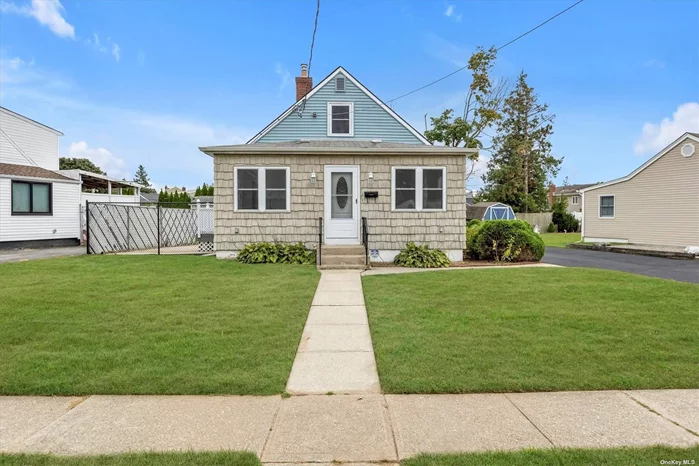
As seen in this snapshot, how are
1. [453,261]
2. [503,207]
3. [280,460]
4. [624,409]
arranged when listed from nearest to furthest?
[280,460]
[624,409]
[453,261]
[503,207]

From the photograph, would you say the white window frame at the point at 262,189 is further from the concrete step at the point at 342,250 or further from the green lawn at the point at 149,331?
the green lawn at the point at 149,331

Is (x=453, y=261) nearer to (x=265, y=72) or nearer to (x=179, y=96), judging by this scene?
(x=265, y=72)

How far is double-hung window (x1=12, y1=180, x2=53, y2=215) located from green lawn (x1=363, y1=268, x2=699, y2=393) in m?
16.2

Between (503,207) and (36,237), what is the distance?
101ft

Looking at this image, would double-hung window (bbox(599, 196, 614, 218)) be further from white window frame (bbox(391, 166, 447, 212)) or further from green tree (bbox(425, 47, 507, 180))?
white window frame (bbox(391, 166, 447, 212))

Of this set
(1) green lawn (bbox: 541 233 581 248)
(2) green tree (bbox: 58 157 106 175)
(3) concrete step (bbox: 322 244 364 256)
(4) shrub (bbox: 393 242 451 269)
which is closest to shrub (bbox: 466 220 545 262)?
(4) shrub (bbox: 393 242 451 269)

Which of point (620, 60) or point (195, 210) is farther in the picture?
point (195, 210)

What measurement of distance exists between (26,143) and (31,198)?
3812mm

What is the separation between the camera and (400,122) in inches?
591

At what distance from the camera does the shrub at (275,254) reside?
1048 centimetres

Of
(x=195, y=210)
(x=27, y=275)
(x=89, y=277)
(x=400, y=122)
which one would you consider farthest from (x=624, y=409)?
(x=195, y=210)

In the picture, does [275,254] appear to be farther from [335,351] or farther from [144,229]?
[144,229]

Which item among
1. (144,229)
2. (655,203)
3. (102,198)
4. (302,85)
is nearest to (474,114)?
(655,203)

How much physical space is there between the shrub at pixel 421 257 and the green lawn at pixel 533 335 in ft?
9.19
